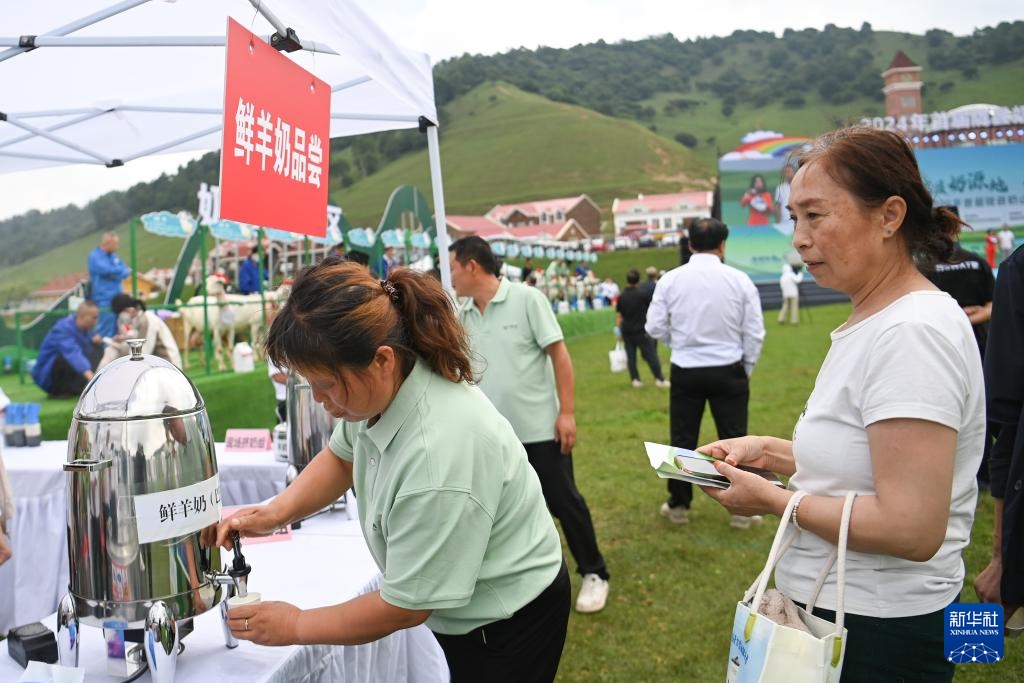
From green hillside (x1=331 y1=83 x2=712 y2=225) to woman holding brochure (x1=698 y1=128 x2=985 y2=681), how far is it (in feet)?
176

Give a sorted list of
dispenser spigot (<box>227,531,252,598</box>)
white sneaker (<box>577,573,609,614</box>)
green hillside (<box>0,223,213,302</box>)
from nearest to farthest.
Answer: dispenser spigot (<box>227,531,252,598</box>) < white sneaker (<box>577,573,609,614</box>) < green hillside (<box>0,223,213,302</box>)

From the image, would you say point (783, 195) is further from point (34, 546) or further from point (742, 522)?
point (34, 546)

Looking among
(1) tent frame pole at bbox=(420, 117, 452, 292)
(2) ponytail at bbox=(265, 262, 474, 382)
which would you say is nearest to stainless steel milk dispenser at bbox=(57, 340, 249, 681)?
(2) ponytail at bbox=(265, 262, 474, 382)

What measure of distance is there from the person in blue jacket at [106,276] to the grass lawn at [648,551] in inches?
43.0

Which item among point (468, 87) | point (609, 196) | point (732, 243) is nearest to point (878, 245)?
point (732, 243)

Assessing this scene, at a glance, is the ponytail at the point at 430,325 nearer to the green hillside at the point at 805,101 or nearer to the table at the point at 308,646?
the table at the point at 308,646

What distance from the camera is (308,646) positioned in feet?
4.38

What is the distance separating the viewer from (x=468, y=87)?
298ft

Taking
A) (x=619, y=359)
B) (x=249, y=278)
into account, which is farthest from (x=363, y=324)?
(x=249, y=278)

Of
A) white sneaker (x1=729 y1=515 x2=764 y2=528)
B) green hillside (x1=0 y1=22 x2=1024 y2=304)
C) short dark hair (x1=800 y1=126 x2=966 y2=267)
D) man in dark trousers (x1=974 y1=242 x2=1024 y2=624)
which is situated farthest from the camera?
green hillside (x1=0 y1=22 x2=1024 y2=304)

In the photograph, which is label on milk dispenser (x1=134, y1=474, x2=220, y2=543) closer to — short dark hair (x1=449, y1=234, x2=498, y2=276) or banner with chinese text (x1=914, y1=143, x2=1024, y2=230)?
short dark hair (x1=449, y1=234, x2=498, y2=276)

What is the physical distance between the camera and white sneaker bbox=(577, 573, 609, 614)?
10.7 ft

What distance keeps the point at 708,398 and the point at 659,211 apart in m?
53.4

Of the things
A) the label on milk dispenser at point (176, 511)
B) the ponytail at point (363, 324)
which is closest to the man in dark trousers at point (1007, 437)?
the ponytail at point (363, 324)
